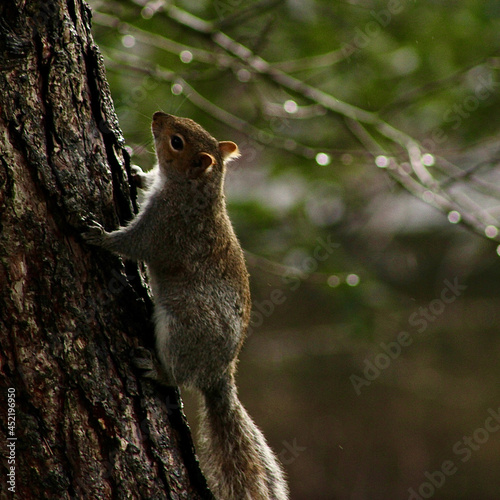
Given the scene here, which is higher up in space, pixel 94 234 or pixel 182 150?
pixel 182 150

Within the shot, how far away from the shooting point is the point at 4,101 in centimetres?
207

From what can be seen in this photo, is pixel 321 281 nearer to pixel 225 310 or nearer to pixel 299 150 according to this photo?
pixel 299 150

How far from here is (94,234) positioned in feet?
7.52

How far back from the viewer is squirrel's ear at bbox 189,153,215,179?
3129mm

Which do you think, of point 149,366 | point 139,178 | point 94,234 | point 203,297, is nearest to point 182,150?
point 139,178

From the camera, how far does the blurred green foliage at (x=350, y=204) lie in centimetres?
459

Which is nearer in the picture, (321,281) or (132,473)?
(132,473)

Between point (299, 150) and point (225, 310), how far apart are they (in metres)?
2.26

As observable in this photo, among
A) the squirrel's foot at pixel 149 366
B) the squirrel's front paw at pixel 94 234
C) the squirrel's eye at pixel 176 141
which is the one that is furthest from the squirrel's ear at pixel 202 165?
the squirrel's foot at pixel 149 366

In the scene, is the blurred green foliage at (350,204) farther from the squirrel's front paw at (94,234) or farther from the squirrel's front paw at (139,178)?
the squirrel's front paw at (94,234)

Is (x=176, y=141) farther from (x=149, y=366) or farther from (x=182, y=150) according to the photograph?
(x=149, y=366)

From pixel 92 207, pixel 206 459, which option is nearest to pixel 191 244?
pixel 92 207

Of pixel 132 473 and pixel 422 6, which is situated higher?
pixel 422 6

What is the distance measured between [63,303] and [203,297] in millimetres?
900
